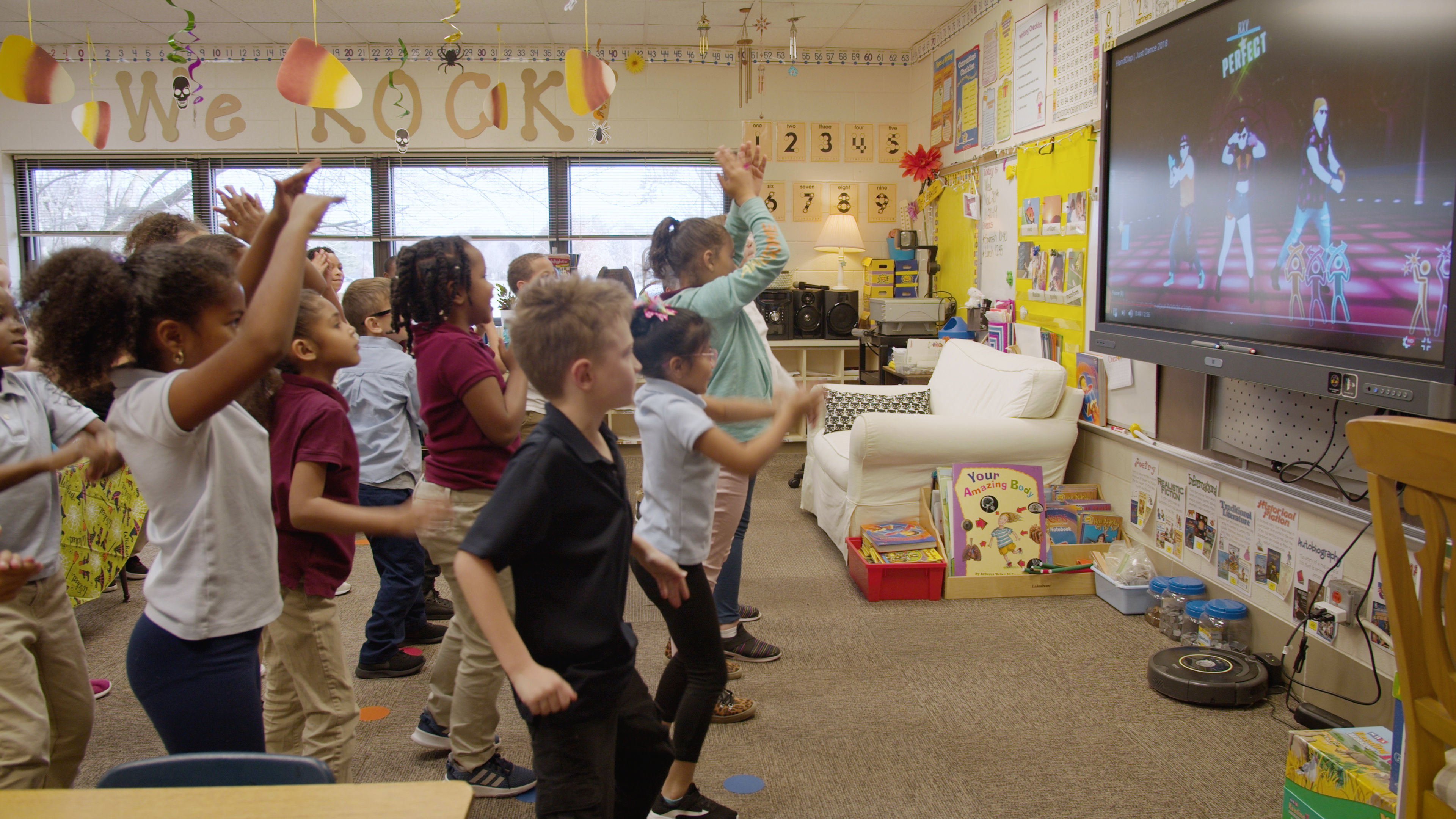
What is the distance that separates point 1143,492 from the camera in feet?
11.3

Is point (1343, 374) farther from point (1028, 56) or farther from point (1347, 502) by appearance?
point (1028, 56)

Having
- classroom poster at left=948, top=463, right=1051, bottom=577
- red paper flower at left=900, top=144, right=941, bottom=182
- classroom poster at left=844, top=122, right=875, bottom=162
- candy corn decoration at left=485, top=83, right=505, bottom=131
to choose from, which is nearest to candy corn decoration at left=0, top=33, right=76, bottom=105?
candy corn decoration at left=485, top=83, right=505, bottom=131

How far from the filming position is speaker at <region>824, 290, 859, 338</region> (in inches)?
243

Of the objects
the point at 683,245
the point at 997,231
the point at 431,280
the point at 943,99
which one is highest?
the point at 943,99

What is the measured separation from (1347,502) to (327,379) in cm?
253

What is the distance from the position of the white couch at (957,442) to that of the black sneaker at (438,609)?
1628mm

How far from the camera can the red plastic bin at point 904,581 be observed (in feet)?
11.1

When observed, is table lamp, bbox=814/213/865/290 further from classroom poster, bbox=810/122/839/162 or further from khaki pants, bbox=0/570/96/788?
khaki pants, bbox=0/570/96/788

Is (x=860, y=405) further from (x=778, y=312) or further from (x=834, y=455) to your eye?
(x=778, y=312)

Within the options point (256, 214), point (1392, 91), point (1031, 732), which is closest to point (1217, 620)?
point (1031, 732)

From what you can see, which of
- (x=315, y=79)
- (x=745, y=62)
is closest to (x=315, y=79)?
(x=315, y=79)

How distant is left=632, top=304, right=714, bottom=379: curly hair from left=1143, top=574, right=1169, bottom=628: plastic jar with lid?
222cm

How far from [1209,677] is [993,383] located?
168 centimetres

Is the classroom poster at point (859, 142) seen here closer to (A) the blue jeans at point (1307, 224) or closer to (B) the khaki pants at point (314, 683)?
(A) the blue jeans at point (1307, 224)
